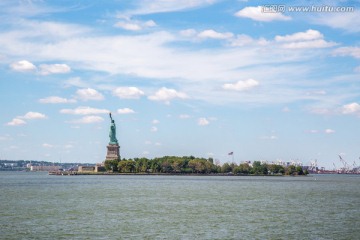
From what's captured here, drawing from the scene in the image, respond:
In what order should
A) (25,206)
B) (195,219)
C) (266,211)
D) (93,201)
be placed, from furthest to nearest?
(93,201) < (25,206) < (266,211) < (195,219)

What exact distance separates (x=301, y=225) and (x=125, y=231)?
643 inches

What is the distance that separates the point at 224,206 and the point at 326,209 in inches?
488

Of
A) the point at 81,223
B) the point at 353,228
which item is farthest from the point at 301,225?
the point at 81,223

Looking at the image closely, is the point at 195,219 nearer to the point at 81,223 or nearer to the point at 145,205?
the point at 81,223

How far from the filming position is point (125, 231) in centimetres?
4909

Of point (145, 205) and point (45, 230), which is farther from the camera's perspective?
point (145, 205)

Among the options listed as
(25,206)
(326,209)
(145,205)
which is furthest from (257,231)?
(25,206)

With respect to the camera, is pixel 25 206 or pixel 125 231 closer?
pixel 125 231

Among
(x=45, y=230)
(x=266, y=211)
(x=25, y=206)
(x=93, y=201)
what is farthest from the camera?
(x=93, y=201)

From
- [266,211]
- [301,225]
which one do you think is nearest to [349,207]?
[266,211]

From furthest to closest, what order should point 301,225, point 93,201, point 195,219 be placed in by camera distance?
point 93,201 → point 195,219 → point 301,225

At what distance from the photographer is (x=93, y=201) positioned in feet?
266

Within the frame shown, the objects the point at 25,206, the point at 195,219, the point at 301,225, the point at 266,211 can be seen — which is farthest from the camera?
the point at 25,206

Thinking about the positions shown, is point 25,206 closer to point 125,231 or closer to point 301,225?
point 125,231
